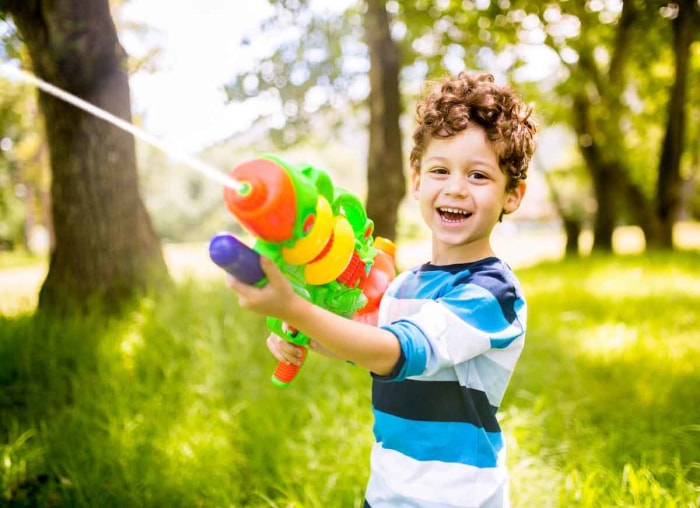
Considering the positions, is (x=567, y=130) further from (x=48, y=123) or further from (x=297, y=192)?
(x=297, y=192)

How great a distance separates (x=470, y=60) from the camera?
7922 mm

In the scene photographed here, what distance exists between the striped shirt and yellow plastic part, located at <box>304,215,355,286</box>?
0.20m

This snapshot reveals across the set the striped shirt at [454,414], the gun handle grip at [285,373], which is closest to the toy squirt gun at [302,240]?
the gun handle grip at [285,373]

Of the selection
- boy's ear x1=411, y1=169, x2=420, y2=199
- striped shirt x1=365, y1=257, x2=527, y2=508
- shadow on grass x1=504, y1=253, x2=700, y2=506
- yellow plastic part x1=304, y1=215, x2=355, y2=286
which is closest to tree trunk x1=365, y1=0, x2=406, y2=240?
shadow on grass x1=504, y1=253, x2=700, y2=506

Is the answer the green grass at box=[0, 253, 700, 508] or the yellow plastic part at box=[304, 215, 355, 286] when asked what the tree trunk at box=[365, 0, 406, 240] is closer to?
the green grass at box=[0, 253, 700, 508]

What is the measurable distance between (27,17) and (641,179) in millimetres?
19505

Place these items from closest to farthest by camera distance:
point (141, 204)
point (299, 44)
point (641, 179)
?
point (141, 204) < point (299, 44) < point (641, 179)

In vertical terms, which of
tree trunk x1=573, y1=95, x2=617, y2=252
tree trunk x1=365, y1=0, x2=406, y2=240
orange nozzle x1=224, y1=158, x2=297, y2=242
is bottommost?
tree trunk x1=573, y1=95, x2=617, y2=252

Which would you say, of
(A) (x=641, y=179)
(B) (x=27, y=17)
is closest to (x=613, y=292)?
(B) (x=27, y=17)

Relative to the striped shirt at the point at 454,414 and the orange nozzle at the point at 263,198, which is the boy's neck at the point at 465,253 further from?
the orange nozzle at the point at 263,198

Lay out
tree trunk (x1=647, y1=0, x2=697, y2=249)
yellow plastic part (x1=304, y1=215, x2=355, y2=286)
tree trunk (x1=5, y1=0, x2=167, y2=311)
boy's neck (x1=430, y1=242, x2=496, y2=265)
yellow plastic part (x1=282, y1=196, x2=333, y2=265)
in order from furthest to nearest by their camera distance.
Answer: tree trunk (x1=647, y1=0, x2=697, y2=249), tree trunk (x1=5, y1=0, x2=167, y2=311), boy's neck (x1=430, y1=242, x2=496, y2=265), yellow plastic part (x1=304, y1=215, x2=355, y2=286), yellow plastic part (x1=282, y1=196, x2=333, y2=265)

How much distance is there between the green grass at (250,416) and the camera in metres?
2.44

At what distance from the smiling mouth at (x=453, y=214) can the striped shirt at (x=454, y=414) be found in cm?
11

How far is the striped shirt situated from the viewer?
1295mm
